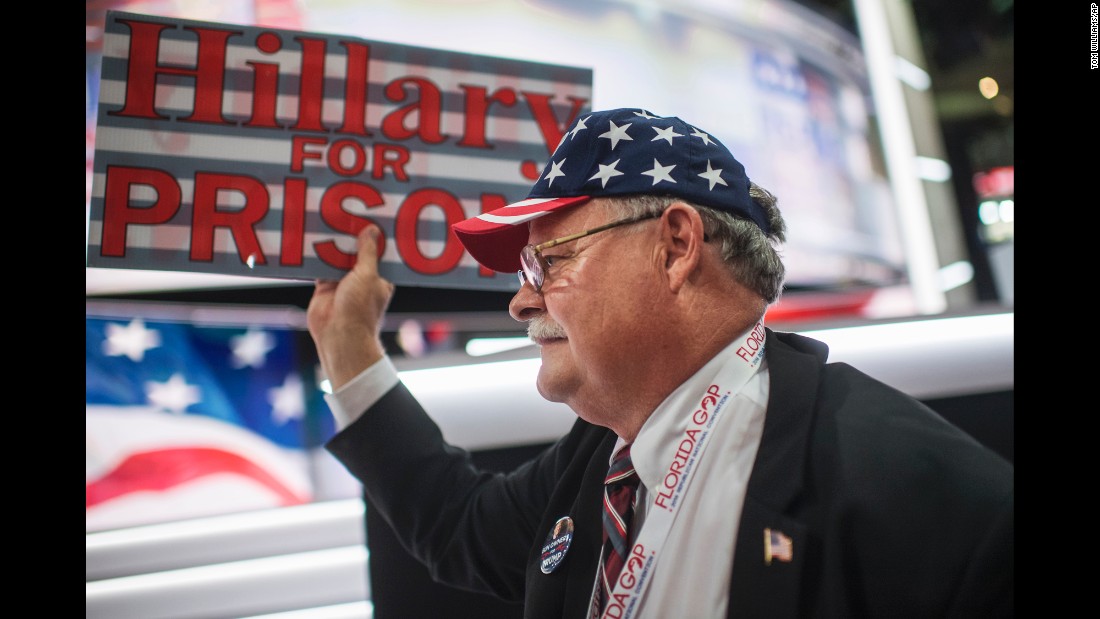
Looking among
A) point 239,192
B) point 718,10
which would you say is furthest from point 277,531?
point 718,10

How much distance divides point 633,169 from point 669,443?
0.46 m

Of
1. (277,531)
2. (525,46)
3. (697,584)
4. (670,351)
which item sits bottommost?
(277,531)

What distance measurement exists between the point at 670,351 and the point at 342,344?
701 mm

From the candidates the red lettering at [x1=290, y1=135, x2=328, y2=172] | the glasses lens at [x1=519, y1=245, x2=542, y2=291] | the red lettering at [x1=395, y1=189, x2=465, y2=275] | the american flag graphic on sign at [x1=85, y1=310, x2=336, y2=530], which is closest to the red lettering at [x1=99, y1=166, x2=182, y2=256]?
the red lettering at [x1=290, y1=135, x2=328, y2=172]

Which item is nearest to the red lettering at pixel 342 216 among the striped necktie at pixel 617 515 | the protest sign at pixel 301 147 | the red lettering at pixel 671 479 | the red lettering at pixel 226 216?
the protest sign at pixel 301 147

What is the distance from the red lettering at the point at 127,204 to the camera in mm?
1626

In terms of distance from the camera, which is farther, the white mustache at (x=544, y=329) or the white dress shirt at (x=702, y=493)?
the white mustache at (x=544, y=329)

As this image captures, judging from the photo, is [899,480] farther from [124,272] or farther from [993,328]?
[124,272]

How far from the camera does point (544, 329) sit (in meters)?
1.50

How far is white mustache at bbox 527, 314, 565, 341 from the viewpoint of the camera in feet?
4.86

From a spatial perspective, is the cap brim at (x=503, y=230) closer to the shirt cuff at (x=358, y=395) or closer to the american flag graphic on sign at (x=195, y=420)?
the shirt cuff at (x=358, y=395)

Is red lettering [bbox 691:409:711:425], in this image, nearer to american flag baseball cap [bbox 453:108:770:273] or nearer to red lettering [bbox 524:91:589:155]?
american flag baseball cap [bbox 453:108:770:273]

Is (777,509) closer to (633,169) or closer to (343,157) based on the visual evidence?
(633,169)

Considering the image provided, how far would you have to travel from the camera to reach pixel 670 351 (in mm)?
1414
